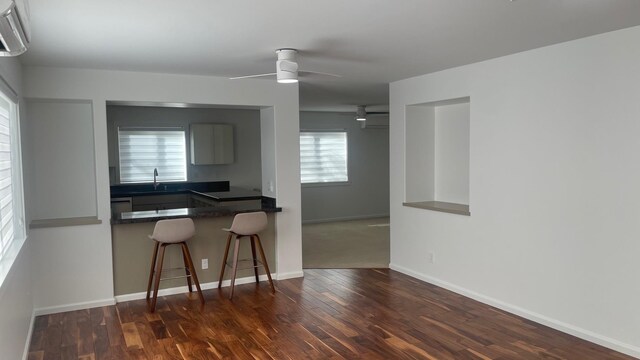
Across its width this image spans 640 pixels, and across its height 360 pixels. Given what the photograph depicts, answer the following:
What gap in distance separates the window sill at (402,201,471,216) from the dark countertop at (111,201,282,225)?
5.15ft

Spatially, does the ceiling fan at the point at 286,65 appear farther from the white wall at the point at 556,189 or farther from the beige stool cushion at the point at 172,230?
the white wall at the point at 556,189

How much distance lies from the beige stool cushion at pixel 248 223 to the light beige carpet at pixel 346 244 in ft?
4.53

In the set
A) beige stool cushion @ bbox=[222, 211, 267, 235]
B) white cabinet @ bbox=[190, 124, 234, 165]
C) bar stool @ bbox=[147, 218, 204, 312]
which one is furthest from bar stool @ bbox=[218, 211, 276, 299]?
white cabinet @ bbox=[190, 124, 234, 165]

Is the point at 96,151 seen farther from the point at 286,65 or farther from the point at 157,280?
the point at 286,65

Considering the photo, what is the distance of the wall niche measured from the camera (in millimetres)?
5348

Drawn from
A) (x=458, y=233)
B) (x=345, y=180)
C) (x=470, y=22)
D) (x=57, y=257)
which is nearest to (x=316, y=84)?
(x=458, y=233)

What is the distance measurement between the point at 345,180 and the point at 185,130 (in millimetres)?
3579

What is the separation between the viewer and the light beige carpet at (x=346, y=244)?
626 centimetres

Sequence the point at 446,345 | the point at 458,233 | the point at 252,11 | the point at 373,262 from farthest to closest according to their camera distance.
A: the point at 373,262 → the point at 458,233 → the point at 446,345 → the point at 252,11

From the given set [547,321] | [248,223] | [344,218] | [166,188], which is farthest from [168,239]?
[344,218]

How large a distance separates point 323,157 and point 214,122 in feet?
8.48

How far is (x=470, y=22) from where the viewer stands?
122 inches

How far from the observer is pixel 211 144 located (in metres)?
7.80

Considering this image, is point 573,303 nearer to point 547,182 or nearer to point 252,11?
point 547,182
